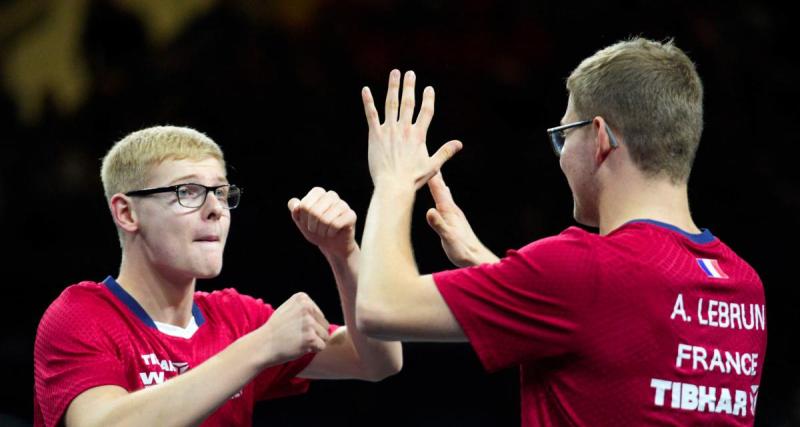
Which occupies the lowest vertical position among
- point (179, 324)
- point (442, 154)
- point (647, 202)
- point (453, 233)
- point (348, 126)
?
point (179, 324)

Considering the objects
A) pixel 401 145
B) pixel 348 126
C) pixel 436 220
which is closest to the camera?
pixel 401 145

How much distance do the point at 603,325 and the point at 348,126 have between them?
509 centimetres

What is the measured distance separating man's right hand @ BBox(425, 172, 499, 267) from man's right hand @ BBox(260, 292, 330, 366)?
56 cm

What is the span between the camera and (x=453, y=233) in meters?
3.41

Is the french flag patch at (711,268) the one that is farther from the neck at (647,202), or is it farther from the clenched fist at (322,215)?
the clenched fist at (322,215)

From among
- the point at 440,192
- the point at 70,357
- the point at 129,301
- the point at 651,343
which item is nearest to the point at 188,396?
the point at 70,357

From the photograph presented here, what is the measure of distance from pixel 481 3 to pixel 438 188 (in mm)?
5070

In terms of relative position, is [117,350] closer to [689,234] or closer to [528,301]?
[528,301]

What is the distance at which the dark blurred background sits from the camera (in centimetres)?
626

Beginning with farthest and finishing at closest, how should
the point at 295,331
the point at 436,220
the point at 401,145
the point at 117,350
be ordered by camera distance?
the point at 436,220 < the point at 117,350 < the point at 295,331 < the point at 401,145

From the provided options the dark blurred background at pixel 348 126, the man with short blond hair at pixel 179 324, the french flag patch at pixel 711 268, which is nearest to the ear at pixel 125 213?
the man with short blond hair at pixel 179 324

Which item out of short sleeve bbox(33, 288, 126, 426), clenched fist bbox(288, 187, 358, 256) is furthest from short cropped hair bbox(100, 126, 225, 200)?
clenched fist bbox(288, 187, 358, 256)

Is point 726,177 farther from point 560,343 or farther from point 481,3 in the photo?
point 560,343

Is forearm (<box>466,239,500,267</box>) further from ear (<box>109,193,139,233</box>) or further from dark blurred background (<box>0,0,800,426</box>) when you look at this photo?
dark blurred background (<box>0,0,800,426</box>)
